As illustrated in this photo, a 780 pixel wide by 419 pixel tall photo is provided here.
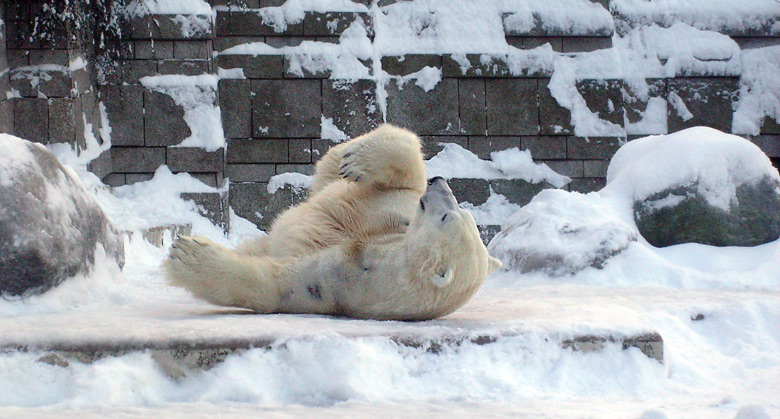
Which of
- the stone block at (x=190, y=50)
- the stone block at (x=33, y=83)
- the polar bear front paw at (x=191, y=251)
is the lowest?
the polar bear front paw at (x=191, y=251)

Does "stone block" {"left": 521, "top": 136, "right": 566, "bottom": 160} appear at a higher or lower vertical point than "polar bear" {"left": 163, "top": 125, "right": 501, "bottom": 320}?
higher

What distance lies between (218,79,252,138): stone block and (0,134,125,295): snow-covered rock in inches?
167

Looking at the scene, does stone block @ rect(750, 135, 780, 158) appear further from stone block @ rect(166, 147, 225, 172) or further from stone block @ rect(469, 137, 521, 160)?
stone block @ rect(166, 147, 225, 172)

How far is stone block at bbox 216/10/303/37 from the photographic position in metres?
7.87

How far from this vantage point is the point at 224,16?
787 centimetres

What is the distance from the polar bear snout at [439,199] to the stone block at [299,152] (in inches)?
194

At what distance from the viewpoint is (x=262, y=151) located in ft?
25.8

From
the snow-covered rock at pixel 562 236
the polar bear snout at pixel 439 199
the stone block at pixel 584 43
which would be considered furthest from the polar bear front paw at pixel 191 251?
the stone block at pixel 584 43

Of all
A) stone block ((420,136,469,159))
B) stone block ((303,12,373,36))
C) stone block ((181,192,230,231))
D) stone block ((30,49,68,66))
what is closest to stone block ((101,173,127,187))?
stone block ((181,192,230,231))

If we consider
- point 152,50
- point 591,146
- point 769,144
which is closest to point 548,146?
point 591,146

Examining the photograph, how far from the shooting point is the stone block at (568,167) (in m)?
8.23

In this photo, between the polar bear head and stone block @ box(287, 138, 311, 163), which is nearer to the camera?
the polar bear head

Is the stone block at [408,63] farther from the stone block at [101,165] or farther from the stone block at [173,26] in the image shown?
the stone block at [101,165]

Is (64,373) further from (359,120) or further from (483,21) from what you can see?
(483,21)
